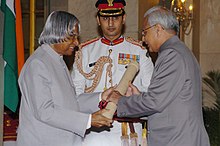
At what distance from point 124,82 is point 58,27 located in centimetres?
86

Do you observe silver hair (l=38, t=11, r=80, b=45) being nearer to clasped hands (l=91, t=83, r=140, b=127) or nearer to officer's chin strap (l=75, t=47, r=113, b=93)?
clasped hands (l=91, t=83, r=140, b=127)

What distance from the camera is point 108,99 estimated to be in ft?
15.9

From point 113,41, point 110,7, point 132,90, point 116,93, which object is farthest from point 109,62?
point 116,93

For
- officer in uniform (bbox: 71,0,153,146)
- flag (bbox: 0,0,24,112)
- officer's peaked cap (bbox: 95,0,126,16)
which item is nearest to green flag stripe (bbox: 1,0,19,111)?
flag (bbox: 0,0,24,112)

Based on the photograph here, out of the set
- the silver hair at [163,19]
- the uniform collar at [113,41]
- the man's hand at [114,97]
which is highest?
the silver hair at [163,19]

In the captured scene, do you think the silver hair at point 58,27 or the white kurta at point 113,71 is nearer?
→ the silver hair at point 58,27

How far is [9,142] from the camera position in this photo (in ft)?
19.3

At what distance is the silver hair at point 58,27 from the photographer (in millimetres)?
4391

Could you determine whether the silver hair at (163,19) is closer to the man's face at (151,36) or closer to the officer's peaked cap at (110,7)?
the man's face at (151,36)

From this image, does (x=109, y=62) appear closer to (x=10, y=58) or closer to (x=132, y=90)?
(x=132, y=90)

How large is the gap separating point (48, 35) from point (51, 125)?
678 millimetres

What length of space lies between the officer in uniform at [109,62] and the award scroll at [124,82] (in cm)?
38

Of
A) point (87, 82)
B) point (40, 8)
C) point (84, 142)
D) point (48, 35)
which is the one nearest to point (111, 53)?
point (87, 82)

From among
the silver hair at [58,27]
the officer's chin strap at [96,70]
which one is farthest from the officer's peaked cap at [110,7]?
the silver hair at [58,27]
